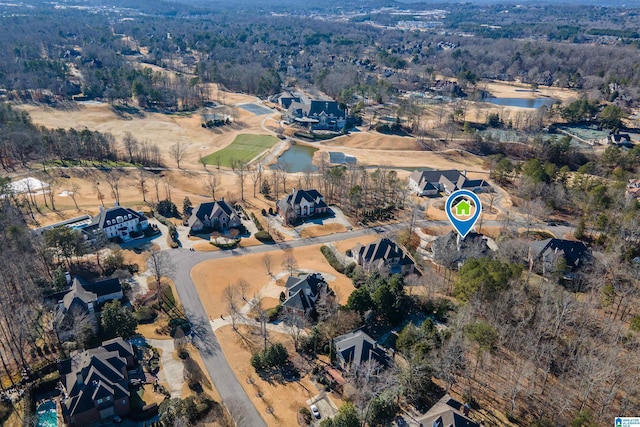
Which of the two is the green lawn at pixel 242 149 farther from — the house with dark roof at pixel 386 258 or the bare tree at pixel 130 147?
the house with dark roof at pixel 386 258

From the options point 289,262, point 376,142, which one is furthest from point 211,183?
point 376,142

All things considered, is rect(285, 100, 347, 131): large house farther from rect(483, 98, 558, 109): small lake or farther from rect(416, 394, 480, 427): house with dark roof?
rect(416, 394, 480, 427): house with dark roof

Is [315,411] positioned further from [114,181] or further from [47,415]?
[114,181]

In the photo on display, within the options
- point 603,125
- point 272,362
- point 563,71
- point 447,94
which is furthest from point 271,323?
point 563,71

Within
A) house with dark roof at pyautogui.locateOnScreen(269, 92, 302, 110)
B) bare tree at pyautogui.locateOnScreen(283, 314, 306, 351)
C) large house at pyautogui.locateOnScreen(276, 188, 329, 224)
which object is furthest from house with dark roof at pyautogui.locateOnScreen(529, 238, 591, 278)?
house with dark roof at pyautogui.locateOnScreen(269, 92, 302, 110)

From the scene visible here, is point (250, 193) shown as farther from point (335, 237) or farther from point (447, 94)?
point (447, 94)

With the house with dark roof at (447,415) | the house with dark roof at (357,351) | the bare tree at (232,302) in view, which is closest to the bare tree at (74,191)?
the bare tree at (232,302)
